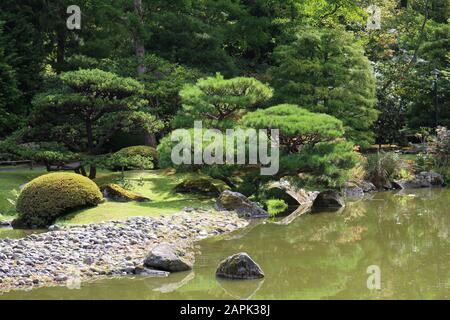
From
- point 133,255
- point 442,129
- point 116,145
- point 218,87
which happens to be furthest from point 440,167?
point 133,255

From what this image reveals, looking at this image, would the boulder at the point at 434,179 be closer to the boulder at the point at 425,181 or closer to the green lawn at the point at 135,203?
the boulder at the point at 425,181

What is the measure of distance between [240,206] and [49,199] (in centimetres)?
407

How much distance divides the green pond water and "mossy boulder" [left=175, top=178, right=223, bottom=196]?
2704mm

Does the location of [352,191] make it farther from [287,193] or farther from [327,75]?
[327,75]

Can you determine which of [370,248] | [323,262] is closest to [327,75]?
[370,248]

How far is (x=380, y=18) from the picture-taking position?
28688 mm

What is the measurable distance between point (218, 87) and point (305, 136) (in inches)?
101

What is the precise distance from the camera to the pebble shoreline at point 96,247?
8.74 meters

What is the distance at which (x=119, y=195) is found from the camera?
14570 millimetres

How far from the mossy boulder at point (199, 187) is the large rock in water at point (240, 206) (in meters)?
1.36

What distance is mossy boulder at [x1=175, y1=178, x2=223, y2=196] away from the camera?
15320 millimetres

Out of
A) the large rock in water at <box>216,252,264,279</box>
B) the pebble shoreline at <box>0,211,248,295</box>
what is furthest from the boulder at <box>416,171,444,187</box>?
the large rock in water at <box>216,252,264,279</box>

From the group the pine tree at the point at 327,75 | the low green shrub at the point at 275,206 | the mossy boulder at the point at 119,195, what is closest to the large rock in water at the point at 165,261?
the low green shrub at the point at 275,206

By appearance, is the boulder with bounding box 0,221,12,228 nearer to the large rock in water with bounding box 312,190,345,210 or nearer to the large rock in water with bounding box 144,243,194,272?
the large rock in water with bounding box 144,243,194,272
